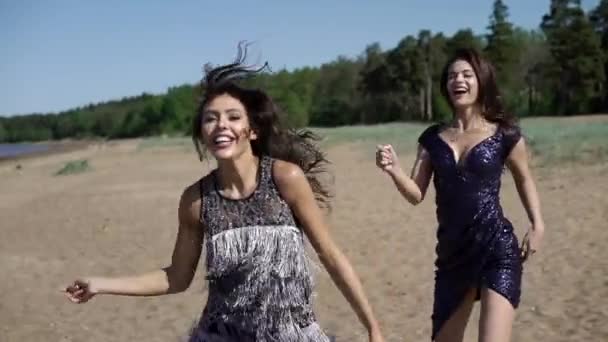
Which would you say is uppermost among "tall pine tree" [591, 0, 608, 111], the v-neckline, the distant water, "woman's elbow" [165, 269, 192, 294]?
"tall pine tree" [591, 0, 608, 111]

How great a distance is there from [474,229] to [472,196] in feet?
0.51

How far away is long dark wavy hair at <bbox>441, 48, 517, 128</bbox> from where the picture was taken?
152 inches

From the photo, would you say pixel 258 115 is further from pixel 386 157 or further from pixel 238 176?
pixel 386 157

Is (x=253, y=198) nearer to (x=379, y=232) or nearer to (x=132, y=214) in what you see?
(x=379, y=232)

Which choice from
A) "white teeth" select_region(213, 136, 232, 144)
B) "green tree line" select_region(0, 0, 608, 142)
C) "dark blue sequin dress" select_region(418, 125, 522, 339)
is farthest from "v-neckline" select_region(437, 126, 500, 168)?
"green tree line" select_region(0, 0, 608, 142)

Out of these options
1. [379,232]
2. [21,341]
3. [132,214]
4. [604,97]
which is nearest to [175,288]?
[21,341]

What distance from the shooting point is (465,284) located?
3.73m

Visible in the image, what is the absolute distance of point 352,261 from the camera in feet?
31.6

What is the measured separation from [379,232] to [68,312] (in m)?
5.02

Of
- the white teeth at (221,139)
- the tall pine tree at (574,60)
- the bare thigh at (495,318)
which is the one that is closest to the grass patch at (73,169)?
the bare thigh at (495,318)

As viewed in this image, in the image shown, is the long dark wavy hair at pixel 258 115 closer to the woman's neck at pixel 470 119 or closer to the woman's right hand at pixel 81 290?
the woman's right hand at pixel 81 290

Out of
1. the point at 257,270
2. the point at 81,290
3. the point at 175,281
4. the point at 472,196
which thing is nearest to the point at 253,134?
the point at 257,270

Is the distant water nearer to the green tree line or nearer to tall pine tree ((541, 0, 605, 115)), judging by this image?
the green tree line

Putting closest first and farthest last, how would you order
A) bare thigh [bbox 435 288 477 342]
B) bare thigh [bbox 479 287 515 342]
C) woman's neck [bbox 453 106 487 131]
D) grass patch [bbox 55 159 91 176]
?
bare thigh [bbox 479 287 515 342]
bare thigh [bbox 435 288 477 342]
woman's neck [bbox 453 106 487 131]
grass patch [bbox 55 159 91 176]
